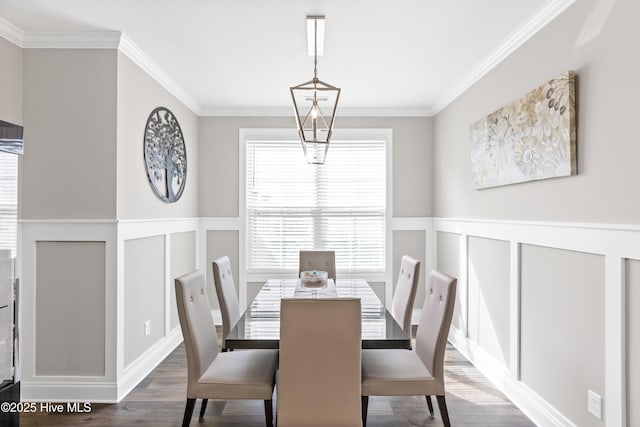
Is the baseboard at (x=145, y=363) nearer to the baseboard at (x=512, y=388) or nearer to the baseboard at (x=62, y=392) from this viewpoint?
the baseboard at (x=62, y=392)

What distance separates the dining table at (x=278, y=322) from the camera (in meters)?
2.15

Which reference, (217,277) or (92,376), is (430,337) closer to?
(217,277)

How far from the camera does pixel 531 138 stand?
9.07ft

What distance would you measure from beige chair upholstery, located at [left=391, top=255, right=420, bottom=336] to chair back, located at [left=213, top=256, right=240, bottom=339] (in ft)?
4.09

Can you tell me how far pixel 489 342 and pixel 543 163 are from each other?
1.63 m

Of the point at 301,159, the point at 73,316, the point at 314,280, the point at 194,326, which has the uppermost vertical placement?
the point at 301,159

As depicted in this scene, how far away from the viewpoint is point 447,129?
15.4 ft

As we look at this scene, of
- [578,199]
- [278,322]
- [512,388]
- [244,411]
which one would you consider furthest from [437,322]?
[244,411]

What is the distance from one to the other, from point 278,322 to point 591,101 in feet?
6.56

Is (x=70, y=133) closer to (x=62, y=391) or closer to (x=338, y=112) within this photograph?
(x=62, y=391)

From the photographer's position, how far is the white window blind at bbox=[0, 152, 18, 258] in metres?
2.17

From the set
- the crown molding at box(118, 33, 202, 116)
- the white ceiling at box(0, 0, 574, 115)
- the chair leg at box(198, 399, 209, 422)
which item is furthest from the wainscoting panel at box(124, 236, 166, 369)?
the white ceiling at box(0, 0, 574, 115)

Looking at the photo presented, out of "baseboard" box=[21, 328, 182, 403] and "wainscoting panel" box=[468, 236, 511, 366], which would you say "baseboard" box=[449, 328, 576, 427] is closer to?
"wainscoting panel" box=[468, 236, 511, 366]

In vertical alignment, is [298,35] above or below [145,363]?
above
